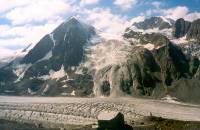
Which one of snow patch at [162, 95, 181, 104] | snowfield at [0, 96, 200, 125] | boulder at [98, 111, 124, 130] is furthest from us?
snow patch at [162, 95, 181, 104]

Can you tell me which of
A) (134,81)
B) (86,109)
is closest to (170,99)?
(134,81)

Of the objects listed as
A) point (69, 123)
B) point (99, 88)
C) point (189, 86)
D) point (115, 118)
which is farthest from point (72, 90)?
point (115, 118)

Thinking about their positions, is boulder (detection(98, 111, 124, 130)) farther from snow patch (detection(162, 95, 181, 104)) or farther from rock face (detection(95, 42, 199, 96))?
rock face (detection(95, 42, 199, 96))

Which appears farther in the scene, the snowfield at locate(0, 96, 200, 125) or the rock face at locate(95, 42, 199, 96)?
the rock face at locate(95, 42, 199, 96)

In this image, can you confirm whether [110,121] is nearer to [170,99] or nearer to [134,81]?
[170,99]

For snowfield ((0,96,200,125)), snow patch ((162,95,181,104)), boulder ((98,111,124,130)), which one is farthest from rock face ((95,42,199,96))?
boulder ((98,111,124,130))

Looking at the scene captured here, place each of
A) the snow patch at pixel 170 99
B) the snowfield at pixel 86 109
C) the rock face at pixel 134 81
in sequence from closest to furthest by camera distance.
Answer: the snowfield at pixel 86 109 < the snow patch at pixel 170 99 < the rock face at pixel 134 81

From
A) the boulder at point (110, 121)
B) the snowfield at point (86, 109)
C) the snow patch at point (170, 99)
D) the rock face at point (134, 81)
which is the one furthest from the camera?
the rock face at point (134, 81)

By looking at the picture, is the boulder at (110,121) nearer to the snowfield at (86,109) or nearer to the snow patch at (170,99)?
the snowfield at (86,109)

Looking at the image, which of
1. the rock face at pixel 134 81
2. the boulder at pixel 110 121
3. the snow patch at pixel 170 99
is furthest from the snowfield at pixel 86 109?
the boulder at pixel 110 121
